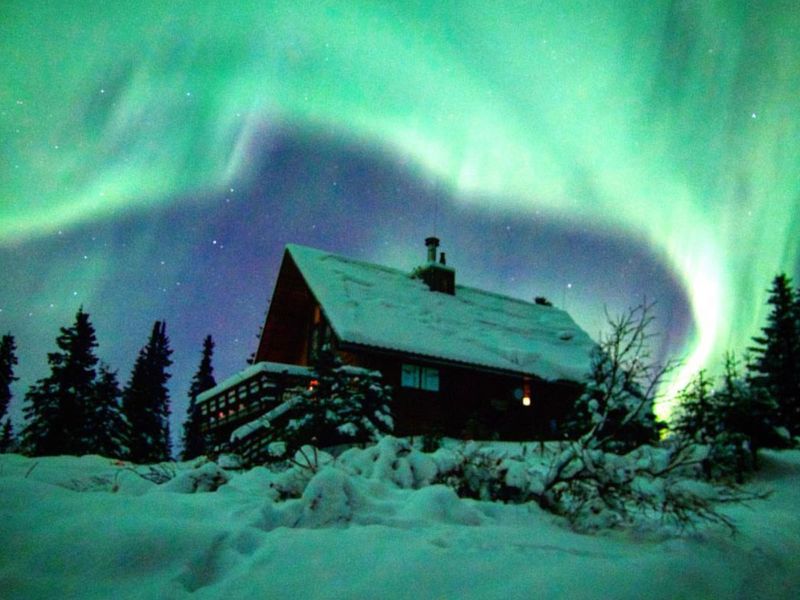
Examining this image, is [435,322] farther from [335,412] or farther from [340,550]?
[340,550]

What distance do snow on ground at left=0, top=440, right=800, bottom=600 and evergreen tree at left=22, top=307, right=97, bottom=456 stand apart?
21.0 meters

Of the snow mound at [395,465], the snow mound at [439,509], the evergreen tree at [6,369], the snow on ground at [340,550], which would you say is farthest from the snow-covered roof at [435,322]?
the evergreen tree at [6,369]

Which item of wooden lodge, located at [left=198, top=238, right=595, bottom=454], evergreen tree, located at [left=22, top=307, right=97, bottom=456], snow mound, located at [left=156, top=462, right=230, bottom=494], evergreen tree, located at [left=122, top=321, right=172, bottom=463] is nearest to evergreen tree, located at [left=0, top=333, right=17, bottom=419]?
evergreen tree, located at [left=122, top=321, right=172, bottom=463]

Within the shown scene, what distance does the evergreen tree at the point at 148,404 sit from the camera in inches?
1150

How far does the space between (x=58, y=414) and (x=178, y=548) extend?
2392 cm

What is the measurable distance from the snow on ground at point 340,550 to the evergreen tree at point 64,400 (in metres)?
21.0

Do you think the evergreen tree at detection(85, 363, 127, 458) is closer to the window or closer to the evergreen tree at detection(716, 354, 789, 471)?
the window

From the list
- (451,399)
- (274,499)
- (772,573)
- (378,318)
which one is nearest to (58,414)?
(378,318)

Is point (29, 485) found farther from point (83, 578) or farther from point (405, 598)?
point (405, 598)

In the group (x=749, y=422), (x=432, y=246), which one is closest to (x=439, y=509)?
(x=749, y=422)

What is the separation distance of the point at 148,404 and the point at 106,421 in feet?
21.7

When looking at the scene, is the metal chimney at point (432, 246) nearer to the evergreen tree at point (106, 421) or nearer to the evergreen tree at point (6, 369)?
the evergreen tree at point (106, 421)

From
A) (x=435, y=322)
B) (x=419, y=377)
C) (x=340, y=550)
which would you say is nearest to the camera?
(x=340, y=550)

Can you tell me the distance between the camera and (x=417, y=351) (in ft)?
56.5
